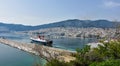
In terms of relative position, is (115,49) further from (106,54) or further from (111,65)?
→ (111,65)

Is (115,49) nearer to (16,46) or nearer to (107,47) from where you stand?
(107,47)

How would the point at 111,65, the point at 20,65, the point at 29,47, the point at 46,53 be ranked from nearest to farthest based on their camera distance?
the point at 111,65, the point at 20,65, the point at 46,53, the point at 29,47

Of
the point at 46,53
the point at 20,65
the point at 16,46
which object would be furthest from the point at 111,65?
the point at 16,46

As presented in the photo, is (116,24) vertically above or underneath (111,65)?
above

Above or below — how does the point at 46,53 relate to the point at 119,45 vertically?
below

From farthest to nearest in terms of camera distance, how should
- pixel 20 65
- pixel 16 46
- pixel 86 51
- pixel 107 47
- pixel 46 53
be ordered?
pixel 16 46 → pixel 46 53 → pixel 20 65 → pixel 86 51 → pixel 107 47

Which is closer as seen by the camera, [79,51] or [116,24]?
[116,24]

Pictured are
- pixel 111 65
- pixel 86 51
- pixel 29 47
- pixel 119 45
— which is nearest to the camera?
pixel 111 65

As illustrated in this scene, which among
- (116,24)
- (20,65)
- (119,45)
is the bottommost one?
(20,65)

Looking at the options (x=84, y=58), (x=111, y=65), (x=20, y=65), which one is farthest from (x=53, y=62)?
(x=20, y=65)
